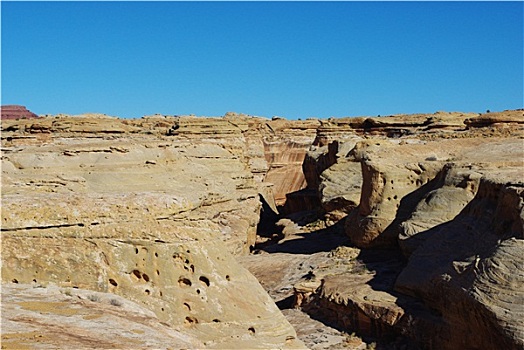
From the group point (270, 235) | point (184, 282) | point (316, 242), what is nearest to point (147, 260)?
point (184, 282)

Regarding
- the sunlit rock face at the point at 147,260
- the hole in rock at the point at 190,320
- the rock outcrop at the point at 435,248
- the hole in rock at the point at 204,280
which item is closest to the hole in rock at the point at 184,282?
the sunlit rock face at the point at 147,260

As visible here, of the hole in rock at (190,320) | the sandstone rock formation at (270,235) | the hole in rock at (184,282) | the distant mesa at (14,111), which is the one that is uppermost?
the distant mesa at (14,111)

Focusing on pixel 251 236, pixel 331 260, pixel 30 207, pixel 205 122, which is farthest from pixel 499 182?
pixel 205 122

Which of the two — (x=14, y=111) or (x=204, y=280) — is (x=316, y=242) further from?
(x=14, y=111)

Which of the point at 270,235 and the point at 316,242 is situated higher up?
the point at 270,235

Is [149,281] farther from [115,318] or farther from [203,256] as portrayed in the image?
[115,318]

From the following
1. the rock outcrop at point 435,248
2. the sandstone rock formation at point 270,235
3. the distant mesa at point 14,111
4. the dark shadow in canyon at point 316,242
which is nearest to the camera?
the sandstone rock formation at point 270,235

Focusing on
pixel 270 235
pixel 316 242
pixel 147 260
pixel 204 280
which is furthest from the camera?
pixel 270 235

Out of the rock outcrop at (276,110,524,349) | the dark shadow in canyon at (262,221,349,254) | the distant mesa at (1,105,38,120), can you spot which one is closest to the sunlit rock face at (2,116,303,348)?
the rock outcrop at (276,110,524,349)

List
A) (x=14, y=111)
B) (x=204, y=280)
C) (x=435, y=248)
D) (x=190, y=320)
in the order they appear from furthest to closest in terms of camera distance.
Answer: (x=14, y=111) < (x=435, y=248) < (x=204, y=280) < (x=190, y=320)

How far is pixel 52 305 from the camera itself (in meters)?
6.91

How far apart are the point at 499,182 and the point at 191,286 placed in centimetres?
816

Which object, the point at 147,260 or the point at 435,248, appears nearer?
the point at 147,260

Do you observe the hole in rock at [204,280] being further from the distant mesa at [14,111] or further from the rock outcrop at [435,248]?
the distant mesa at [14,111]
